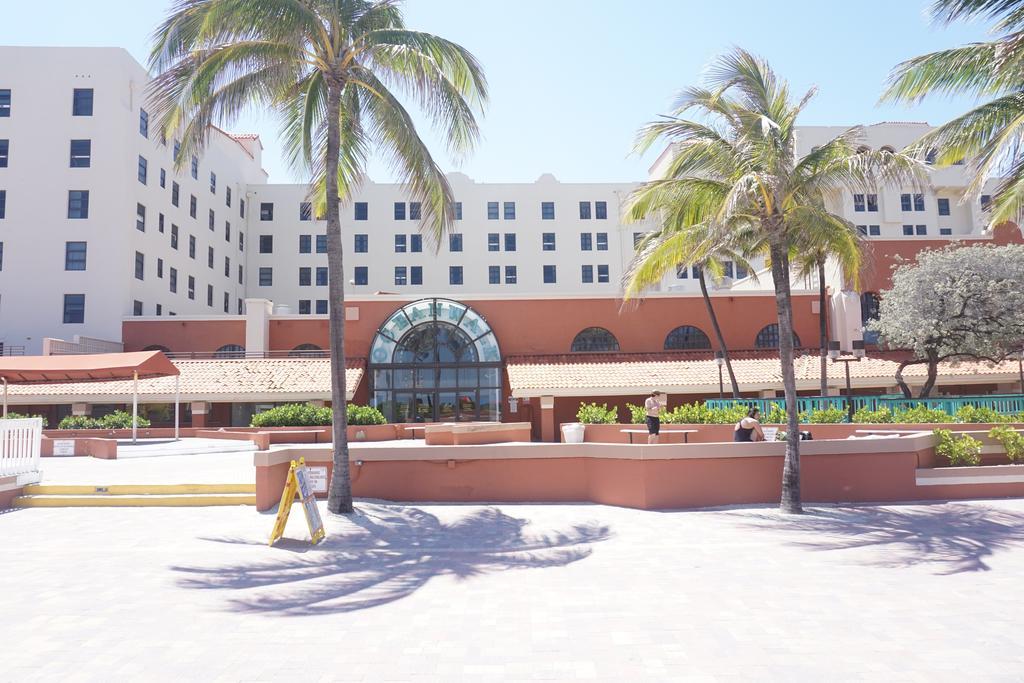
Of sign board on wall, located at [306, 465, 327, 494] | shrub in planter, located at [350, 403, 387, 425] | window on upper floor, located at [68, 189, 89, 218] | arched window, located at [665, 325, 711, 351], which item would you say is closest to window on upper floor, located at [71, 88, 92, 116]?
window on upper floor, located at [68, 189, 89, 218]

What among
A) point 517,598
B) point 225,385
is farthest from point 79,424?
point 517,598

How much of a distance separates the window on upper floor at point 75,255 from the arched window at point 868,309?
36641 millimetres

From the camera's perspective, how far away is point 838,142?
13.0 meters

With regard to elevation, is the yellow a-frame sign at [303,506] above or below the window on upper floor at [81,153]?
below

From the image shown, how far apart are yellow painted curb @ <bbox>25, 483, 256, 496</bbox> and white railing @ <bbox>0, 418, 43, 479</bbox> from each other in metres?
0.40

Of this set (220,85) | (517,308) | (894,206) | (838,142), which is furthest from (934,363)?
(894,206)

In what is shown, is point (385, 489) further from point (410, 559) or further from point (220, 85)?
point (220, 85)

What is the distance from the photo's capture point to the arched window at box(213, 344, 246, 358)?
31484mm

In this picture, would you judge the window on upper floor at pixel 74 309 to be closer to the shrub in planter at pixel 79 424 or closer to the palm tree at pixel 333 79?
the shrub in planter at pixel 79 424

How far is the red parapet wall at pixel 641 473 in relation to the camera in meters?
12.6

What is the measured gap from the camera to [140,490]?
13.1 metres

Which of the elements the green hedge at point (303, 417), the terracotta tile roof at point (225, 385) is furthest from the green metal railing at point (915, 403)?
the terracotta tile roof at point (225, 385)

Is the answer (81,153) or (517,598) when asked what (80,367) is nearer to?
(81,153)

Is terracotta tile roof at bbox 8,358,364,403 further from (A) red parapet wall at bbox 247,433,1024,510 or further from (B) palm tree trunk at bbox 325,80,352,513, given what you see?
(B) palm tree trunk at bbox 325,80,352,513
